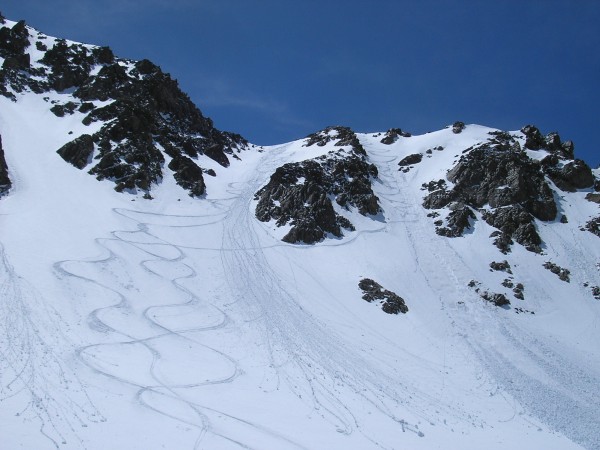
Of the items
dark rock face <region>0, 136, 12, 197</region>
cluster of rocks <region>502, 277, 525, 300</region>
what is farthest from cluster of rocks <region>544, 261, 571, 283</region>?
dark rock face <region>0, 136, 12, 197</region>

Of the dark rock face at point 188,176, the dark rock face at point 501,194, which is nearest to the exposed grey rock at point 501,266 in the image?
the dark rock face at point 501,194

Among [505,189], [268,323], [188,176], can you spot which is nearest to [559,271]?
[505,189]

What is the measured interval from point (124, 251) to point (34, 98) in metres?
44.7

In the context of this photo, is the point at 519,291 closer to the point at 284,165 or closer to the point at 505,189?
the point at 505,189

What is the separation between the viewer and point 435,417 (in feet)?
68.3

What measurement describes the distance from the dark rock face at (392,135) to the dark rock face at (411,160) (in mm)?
11681

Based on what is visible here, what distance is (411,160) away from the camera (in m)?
71.9

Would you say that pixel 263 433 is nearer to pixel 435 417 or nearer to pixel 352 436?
pixel 352 436

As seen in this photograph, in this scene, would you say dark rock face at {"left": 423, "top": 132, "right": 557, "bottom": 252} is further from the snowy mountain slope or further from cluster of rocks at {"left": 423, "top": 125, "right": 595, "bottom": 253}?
the snowy mountain slope

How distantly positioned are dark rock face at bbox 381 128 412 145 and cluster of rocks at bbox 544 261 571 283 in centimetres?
4509

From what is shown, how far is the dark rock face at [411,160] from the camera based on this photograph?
71.6 meters

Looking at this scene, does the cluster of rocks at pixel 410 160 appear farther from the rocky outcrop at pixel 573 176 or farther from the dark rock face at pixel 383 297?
the dark rock face at pixel 383 297

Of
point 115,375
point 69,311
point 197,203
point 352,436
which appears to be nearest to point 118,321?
point 69,311

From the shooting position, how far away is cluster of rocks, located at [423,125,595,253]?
48.8 meters
